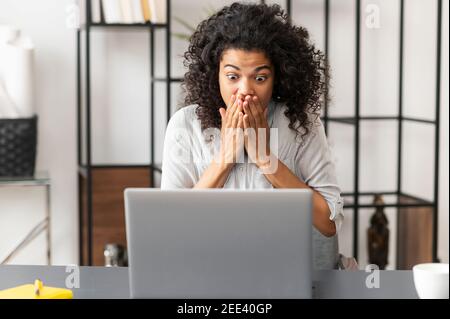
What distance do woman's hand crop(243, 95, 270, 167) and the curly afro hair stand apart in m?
0.12

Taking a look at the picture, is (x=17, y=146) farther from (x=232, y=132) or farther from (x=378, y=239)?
(x=378, y=239)

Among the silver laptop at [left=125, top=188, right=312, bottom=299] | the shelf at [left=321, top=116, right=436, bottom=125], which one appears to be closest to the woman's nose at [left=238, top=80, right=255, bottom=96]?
the silver laptop at [left=125, top=188, right=312, bottom=299]

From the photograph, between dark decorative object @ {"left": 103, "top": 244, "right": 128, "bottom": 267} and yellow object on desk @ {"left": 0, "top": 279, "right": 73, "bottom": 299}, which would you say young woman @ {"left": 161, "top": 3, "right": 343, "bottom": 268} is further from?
dark decorative object @ {"left": 103, "top": 244, "right": 128, "bottom": 267}

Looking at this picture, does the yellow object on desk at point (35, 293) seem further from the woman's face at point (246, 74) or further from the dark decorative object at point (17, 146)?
the dark decorative object at point (17, 146)

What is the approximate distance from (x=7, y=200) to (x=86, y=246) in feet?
1.37

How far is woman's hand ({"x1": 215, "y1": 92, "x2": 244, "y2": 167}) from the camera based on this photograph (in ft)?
6.74

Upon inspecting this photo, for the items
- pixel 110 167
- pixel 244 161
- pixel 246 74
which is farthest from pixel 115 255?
pixel 246 74

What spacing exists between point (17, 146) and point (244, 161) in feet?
4.56

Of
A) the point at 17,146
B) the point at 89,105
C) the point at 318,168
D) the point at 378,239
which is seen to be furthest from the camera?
the point at 378,239

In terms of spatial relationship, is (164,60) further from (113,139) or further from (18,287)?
(18,287)

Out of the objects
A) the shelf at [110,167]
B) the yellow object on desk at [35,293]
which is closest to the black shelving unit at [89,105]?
the shelf at [110,167]

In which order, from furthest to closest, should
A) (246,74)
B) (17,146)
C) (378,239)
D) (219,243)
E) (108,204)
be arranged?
1. (378,239)
2. (108,204)
3. (17,146)
4. (246,74)
5. (219,243)

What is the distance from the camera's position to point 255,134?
2.09m
